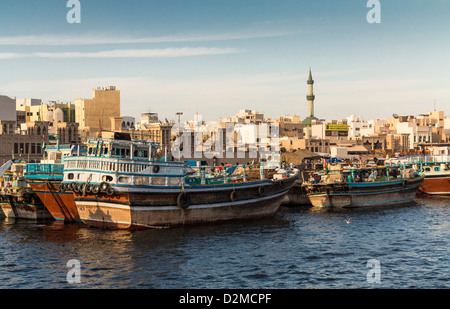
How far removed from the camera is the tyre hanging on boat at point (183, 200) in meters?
45.6

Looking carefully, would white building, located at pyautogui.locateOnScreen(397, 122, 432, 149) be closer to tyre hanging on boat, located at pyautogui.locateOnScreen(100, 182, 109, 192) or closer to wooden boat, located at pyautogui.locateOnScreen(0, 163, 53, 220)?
wooden boat, located at pyautogui.locateOnScreen(0, 163, 53, 220)

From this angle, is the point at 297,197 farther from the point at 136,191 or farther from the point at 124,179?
the point at 124,179

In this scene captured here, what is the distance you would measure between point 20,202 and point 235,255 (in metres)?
26.8

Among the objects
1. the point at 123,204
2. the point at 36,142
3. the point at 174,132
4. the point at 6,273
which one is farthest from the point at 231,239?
the point at 174,132

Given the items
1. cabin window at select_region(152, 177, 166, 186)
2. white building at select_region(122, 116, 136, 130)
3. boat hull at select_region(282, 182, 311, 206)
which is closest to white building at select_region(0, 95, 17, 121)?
white building at select_region(122, 116, 136, 130)

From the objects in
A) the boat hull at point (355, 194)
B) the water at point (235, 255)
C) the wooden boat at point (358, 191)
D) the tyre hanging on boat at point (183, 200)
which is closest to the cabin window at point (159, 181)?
the tyre hanging on boat at point (183, 200)

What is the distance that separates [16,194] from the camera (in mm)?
52562

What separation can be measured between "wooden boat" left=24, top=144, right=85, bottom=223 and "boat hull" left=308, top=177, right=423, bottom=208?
91.0ft

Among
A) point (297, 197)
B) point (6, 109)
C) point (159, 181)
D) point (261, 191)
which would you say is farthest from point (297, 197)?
point (6, 109)

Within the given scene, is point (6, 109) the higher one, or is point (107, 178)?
point (6, 109)

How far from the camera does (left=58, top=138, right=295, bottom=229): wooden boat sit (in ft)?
145

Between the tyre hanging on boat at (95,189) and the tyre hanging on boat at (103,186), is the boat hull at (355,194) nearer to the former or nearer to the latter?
the tyre hanging on boat at (103,186)

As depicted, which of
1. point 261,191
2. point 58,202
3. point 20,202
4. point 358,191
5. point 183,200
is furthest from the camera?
point 358,191

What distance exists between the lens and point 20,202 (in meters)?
53.0
